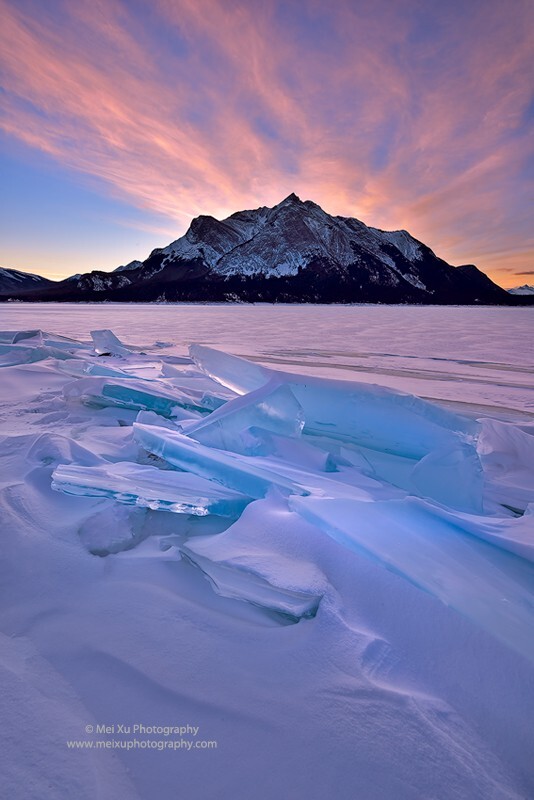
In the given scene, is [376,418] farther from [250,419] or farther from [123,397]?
[123,397]

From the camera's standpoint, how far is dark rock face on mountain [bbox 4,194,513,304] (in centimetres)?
13200

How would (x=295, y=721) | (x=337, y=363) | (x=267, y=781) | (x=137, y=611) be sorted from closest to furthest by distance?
(x=267, y=781) → (x=295, y=721) → (x=137, y=611) → (x=337, y=363)

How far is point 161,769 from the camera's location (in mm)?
678

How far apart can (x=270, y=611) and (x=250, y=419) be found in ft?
3.52

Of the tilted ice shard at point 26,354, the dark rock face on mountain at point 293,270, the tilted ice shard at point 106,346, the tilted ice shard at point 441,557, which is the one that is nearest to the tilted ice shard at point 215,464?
the tilted ice shard at point 441,557

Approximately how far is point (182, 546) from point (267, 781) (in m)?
0.74

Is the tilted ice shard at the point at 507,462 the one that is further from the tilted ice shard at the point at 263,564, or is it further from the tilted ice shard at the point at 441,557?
the tilted ice shard at the point at 263,564

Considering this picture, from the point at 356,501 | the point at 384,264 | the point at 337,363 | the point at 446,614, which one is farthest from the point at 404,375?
the point at 384,264

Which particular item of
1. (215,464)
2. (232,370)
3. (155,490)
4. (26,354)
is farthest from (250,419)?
(26,354)

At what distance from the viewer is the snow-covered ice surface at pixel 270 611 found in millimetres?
696

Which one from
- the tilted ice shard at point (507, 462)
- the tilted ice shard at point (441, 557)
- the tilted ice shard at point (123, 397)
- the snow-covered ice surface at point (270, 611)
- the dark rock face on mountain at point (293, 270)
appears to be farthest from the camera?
the dark rock face on mountain at point (293, 270)

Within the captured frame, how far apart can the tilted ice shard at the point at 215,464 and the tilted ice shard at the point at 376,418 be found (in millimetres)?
620

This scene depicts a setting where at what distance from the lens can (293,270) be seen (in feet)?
502

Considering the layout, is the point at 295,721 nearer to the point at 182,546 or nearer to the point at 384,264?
the point at 182,546
